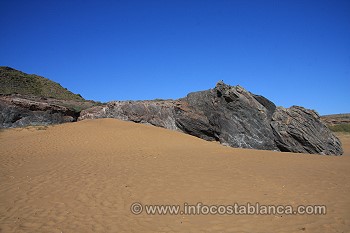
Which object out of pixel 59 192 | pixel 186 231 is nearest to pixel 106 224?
pixel 186 231

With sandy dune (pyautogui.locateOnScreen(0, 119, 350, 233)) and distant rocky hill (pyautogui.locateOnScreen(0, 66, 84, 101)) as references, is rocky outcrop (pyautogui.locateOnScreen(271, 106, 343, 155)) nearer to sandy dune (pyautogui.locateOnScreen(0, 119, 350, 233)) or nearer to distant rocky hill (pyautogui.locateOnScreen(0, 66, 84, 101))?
sandy dune (pyautogui.locateOnScreen(0, 119, 350, 233))

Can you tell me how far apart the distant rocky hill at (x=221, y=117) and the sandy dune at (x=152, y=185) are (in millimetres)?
2142

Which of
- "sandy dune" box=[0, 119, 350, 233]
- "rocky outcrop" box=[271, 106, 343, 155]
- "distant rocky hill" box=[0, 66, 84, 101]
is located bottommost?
"sandy dune" box=[0, 119, 350, 233]

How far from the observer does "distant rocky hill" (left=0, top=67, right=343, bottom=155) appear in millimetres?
13758

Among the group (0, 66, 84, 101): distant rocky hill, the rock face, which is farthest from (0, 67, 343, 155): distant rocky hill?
(0, 66, 84, 101): distant rocky hill

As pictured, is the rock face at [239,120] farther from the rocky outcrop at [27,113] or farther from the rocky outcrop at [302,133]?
the rocky outcrop at [27,113]

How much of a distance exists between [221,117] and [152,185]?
9.35 metres

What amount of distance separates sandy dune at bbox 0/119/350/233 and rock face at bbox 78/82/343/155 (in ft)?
6.64

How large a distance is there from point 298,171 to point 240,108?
679cm

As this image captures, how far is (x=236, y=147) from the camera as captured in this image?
14.2 m

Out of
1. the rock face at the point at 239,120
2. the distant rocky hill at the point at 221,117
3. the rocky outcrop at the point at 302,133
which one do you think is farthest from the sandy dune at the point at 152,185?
the distant rocky hill at the point at 221,117

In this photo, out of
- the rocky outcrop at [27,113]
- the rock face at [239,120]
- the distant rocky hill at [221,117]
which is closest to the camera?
the rock face at [239,120]

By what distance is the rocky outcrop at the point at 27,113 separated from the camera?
18281mm

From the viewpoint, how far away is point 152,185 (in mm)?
7148
